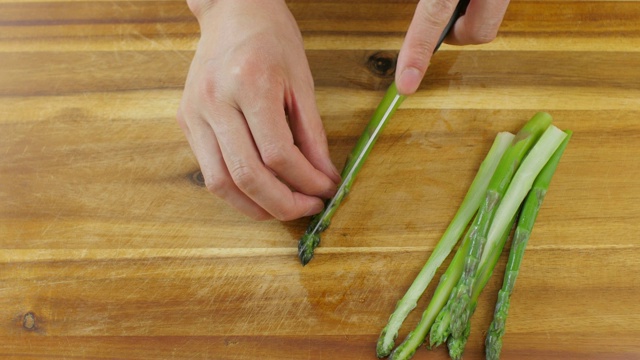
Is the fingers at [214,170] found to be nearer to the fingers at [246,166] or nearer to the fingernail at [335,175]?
the fingers at [246,166]

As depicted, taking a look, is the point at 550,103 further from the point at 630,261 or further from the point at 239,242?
the point at 239,242

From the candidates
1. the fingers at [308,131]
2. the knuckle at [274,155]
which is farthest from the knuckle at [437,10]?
the knuckle at [274,155]

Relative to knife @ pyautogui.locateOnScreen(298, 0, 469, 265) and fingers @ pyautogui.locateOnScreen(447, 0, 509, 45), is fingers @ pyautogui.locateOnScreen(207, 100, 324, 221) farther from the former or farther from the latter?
fingers @ pyautogui.locateOnScreen(447, 0, 509, 45)

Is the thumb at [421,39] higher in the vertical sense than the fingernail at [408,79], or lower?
higher

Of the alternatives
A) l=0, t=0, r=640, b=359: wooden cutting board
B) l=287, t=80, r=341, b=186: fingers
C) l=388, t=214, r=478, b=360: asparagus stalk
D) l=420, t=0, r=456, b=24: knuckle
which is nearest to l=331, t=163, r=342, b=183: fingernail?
l=287, t=80, r=341, b=186: fingers

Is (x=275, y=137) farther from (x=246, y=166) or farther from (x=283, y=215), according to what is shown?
(x=283, y=215)
